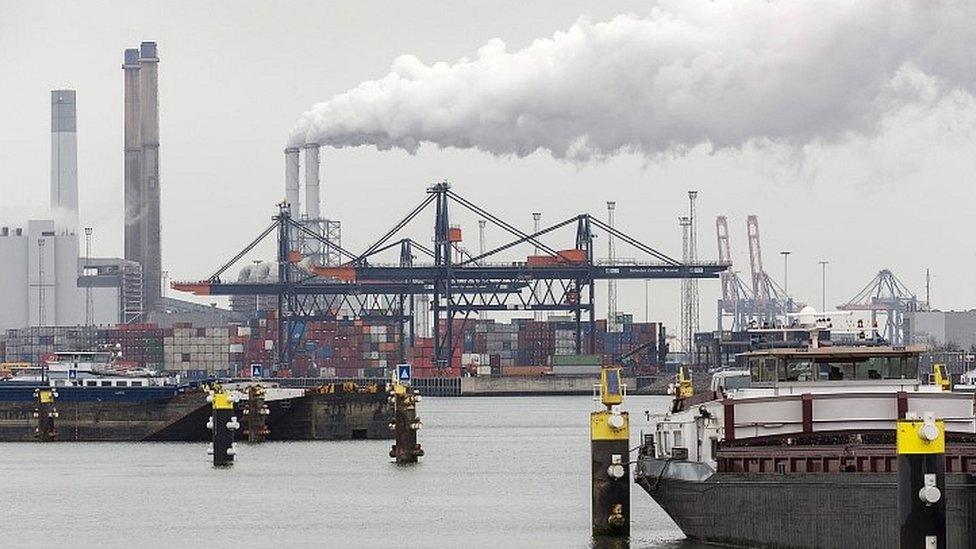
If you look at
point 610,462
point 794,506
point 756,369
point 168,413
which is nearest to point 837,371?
point 756,369

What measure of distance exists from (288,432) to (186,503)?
1718 inches

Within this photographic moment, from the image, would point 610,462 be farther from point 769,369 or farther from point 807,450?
point 807,450

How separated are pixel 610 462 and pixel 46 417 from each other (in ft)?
224

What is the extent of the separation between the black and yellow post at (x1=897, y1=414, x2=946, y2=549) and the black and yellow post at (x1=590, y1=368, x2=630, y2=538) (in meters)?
13.7

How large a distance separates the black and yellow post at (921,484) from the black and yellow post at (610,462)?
1368 cm

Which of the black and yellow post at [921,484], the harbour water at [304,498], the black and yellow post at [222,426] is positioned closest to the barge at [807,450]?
the black and yellow post at [921,484]

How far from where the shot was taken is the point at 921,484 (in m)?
30.2

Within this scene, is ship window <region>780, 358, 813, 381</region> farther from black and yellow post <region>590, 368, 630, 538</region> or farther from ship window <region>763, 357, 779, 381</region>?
black and yellow post <region>590, 368, 630, 538</region>

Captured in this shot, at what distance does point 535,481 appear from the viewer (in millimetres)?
76375

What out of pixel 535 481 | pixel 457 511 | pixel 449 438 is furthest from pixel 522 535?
pixel 449 438

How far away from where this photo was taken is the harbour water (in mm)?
53906

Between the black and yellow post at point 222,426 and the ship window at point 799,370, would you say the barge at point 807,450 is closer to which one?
the ship window at point 799,370

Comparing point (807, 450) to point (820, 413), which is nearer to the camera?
point (807, 450)

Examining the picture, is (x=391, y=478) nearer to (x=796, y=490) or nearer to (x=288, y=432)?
(x=288, y=432)
